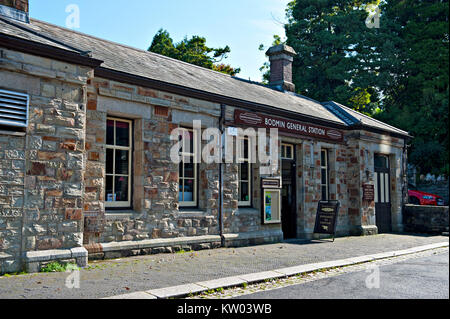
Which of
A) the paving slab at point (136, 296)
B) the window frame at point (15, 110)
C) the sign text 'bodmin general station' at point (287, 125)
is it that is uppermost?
the sign text 'bodmin general station' at point (287, 125)

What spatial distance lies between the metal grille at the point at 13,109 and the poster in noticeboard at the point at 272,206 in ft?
23.6

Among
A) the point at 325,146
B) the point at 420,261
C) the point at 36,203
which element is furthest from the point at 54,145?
the point at 325,146

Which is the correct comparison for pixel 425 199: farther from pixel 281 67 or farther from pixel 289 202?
pixel 289 202

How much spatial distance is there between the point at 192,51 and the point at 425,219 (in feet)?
73.5

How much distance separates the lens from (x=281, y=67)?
18312mm

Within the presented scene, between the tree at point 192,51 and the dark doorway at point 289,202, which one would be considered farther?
the tree at point 192,51

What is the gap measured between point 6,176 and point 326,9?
28764 millimetres

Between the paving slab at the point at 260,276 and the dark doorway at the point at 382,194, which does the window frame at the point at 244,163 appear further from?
the dark doorway at the point at 382,194

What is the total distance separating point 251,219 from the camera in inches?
470

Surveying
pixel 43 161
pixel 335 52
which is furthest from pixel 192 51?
pixel 43 161

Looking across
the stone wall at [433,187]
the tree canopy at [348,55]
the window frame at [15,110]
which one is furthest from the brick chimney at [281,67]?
the stone wall at [433,187]

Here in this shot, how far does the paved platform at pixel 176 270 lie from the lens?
Result: 18.6ft

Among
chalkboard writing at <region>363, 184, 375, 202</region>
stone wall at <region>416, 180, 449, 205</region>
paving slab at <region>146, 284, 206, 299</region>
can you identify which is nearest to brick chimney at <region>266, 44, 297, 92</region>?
chalkboard writing at <region>363, 184, 375, 202</region>
